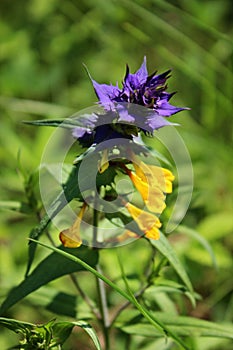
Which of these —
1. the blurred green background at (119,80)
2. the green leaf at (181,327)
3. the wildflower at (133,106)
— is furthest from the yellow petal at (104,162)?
the blurred green background at (119,80)

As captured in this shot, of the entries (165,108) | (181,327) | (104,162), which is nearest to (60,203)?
(104,162)

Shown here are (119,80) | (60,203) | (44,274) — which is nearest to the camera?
(60,203)

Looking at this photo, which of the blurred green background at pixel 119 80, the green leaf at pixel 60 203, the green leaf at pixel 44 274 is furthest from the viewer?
the blurred green background at pixel 119 80

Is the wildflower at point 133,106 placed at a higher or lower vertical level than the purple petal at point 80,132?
higher

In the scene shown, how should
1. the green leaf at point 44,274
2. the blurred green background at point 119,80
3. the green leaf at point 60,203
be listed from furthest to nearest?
the blurred green background at point 119,80 < the green leaf at point 44,274 < the green leaf at point 60,203

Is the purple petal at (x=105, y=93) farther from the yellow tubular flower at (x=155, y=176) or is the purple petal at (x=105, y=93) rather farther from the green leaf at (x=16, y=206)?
the green leaf at (x=16, y=206)

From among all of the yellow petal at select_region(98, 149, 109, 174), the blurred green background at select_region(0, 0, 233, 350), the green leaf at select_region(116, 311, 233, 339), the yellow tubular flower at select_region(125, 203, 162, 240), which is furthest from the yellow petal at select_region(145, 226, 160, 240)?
the blurred green background at select_region(0, 0, 233, 350)

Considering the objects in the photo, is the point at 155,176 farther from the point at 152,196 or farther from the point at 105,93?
the point at 105,93

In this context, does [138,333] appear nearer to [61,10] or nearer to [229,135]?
[229,135]
